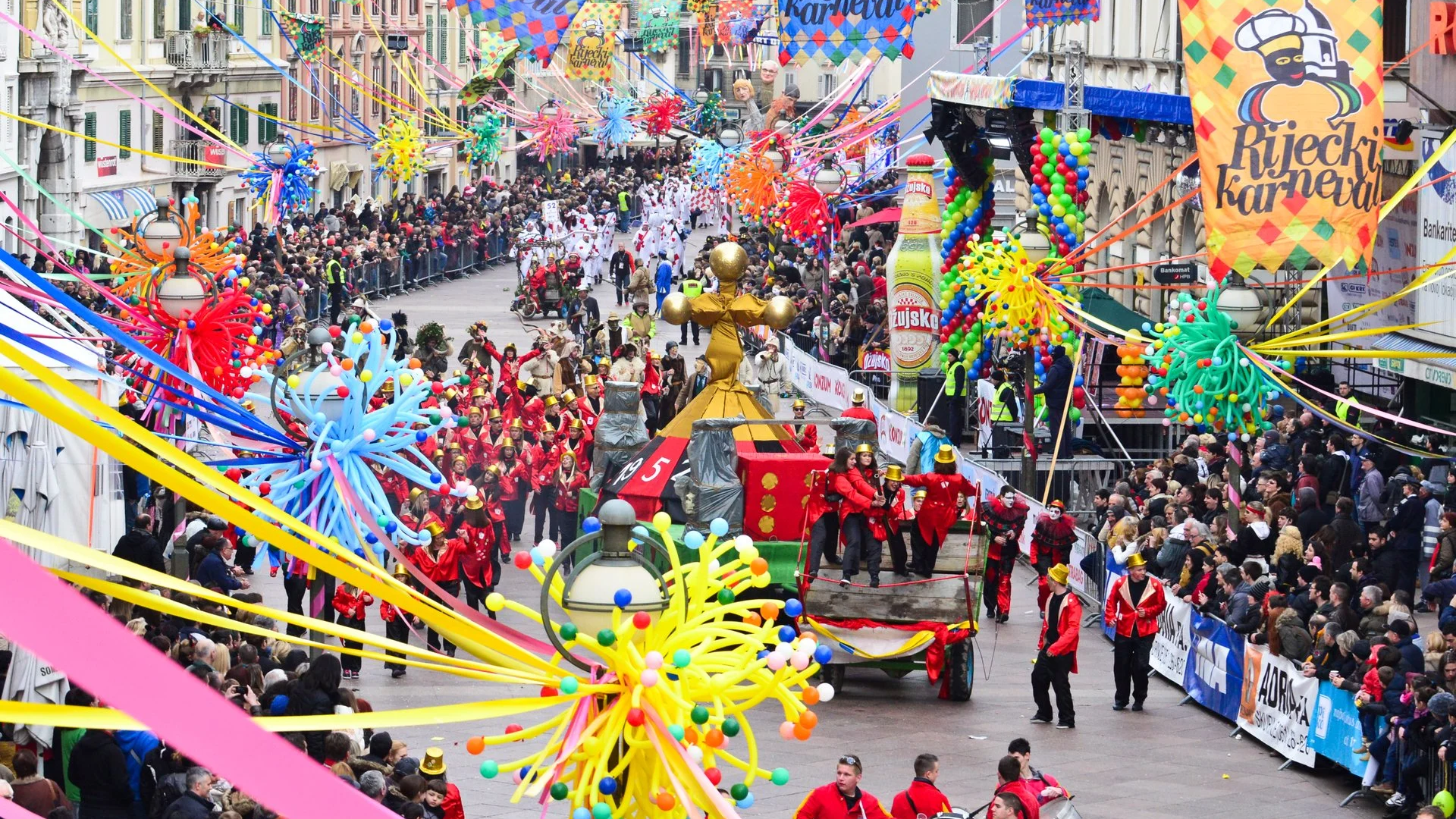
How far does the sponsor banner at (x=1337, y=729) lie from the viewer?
14.8 metres

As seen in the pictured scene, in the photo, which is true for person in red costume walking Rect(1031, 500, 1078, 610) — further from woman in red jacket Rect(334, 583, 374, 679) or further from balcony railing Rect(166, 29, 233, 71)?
balcony railing Rect(166, 29, 233, 71)

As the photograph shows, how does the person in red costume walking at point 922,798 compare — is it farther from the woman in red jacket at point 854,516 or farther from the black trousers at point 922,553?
the black trousers at point 922,553

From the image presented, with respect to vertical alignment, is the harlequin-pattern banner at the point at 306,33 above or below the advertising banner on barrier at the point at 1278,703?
above

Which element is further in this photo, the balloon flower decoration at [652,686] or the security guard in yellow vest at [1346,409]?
the security guard in yellow vest at [1346,409]

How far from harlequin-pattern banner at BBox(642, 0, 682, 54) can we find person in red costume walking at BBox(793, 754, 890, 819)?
56882 mm

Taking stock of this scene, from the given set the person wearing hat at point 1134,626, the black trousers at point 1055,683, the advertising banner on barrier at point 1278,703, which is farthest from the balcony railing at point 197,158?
the advertising banner on barrier at point 1278,703

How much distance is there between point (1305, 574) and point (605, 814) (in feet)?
35.0

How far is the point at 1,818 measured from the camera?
314 inches

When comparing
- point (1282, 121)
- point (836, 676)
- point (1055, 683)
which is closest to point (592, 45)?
point (836, 676)

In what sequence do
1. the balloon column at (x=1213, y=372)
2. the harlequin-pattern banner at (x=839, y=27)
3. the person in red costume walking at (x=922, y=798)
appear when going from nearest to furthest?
the person in red costume walking at (x=922, y=798) < the balloon column at (x=1213, y=372) < the harlequin-pattern banner at (x=839, y=27)

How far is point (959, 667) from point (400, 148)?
117 feet

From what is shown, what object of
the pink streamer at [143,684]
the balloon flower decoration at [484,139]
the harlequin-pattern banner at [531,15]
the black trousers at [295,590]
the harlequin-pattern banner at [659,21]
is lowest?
the black trousers at [295,590]

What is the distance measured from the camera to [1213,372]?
19578mm

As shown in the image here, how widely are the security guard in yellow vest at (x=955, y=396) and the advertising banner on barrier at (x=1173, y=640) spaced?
10.0 m
